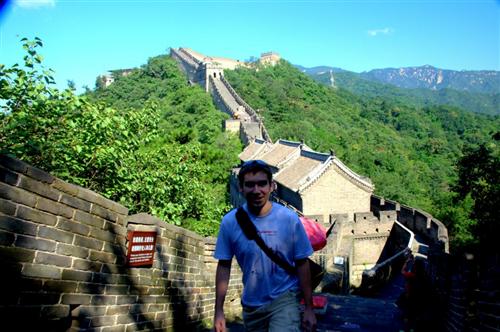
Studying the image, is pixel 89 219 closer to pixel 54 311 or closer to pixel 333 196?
pixel 54 311

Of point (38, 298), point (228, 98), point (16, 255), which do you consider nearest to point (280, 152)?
point (38, 298)

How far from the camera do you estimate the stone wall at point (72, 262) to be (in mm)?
2793

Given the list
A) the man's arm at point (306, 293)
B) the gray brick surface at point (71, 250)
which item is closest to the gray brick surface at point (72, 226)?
the gray brick surface at point (71, 250)

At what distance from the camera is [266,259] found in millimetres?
3232

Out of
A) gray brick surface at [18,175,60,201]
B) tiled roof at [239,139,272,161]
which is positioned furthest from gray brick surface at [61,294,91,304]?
tiled roof at [239,139,272,161]

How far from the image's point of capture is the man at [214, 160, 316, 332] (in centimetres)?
324

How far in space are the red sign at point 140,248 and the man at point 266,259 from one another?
43.6 inches

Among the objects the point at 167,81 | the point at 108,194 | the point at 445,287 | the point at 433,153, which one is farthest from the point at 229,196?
the point at 433,153

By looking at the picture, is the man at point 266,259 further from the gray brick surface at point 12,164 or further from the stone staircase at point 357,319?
the stone staircase at point 357,319

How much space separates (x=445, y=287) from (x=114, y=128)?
612 centimetres

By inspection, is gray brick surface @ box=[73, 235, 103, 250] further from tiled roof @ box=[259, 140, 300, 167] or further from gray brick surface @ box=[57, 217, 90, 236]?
tiled roof @ box=[259, 140, 300, 167]

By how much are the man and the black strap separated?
3 cm

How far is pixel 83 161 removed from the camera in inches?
303

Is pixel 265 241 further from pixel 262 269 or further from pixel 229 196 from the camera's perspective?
pixel 229 196
